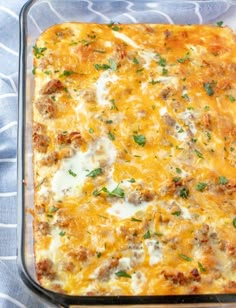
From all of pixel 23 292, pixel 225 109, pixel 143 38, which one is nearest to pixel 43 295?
pixel 23 292

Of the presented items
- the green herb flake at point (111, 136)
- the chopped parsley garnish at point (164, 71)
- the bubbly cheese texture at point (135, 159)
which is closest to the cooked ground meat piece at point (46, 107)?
the bubbly cheese texture at point (135, 159)

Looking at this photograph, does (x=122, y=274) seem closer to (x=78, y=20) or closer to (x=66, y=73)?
(x=66, y=73)

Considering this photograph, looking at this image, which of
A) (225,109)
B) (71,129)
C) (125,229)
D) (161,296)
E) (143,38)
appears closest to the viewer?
(161,296)

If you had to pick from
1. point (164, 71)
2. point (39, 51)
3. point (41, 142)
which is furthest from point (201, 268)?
point (39, 51)

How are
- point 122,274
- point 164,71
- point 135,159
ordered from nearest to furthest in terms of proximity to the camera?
point 122,274 < point 135,159 < point 164,71

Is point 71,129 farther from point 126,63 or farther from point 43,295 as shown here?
point 43,295

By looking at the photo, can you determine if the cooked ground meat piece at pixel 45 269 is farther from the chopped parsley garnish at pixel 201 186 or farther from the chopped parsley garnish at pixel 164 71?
the chopped parsley garnish at pixel 164 71

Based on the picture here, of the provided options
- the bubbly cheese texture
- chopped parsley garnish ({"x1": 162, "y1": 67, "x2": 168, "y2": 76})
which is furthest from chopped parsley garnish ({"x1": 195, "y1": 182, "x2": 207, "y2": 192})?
chopped parsley garnish ({"x1": 162, "y1": 67, "x2": 168, "y2": 76})
